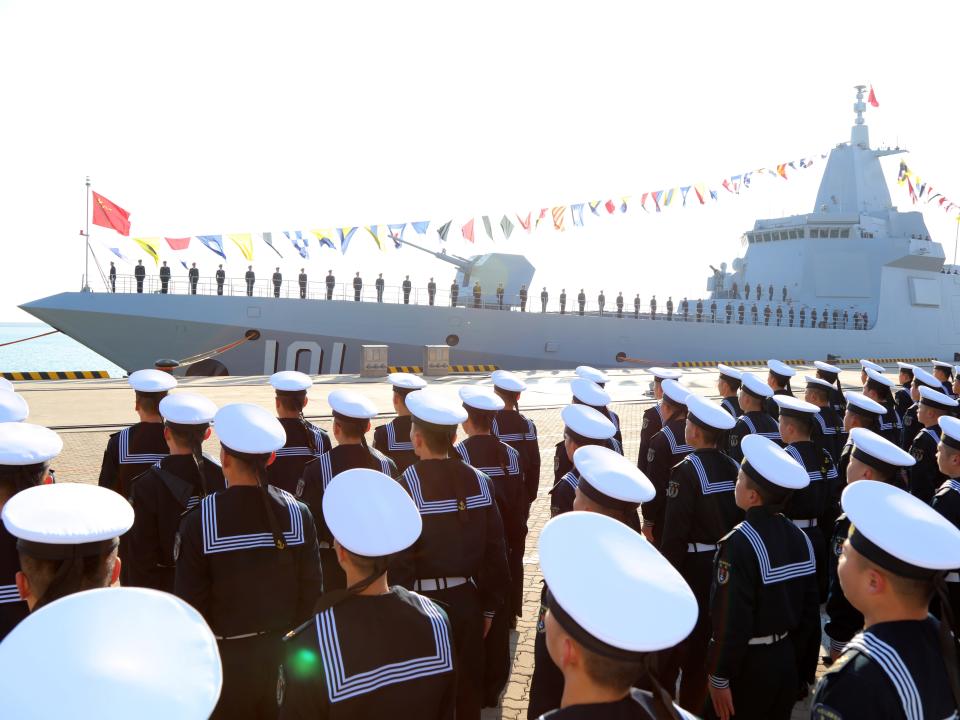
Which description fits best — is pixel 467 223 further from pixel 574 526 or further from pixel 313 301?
pixel 574 526

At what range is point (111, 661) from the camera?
2.77 feet

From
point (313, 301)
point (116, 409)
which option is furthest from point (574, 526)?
point (313, 301)

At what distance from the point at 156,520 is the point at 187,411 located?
0.49m

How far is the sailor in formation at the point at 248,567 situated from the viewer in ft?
7.30

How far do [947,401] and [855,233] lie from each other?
24.2 metres

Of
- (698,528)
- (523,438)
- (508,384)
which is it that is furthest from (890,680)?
(508,384)

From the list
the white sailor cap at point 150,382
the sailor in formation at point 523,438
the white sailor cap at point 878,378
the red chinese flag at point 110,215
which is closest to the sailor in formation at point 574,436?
the sailor in formation at point 523,438

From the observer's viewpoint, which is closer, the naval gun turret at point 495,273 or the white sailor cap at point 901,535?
the white sailor cap at point 901,535

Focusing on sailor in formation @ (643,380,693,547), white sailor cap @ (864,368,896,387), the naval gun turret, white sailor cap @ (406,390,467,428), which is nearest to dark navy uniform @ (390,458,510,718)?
white sailor cap @ (406,390,467,428)

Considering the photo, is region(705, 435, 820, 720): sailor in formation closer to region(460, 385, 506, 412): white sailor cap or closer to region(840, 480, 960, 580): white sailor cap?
region(840, 480, 960, 580): white sailor cap

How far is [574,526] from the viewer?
141cm

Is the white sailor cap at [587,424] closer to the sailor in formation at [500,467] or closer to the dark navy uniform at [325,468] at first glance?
the sailor in formation at [500,467]

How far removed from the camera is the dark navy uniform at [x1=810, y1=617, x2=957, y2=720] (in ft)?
5.22

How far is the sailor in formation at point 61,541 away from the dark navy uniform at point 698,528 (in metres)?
2.39
